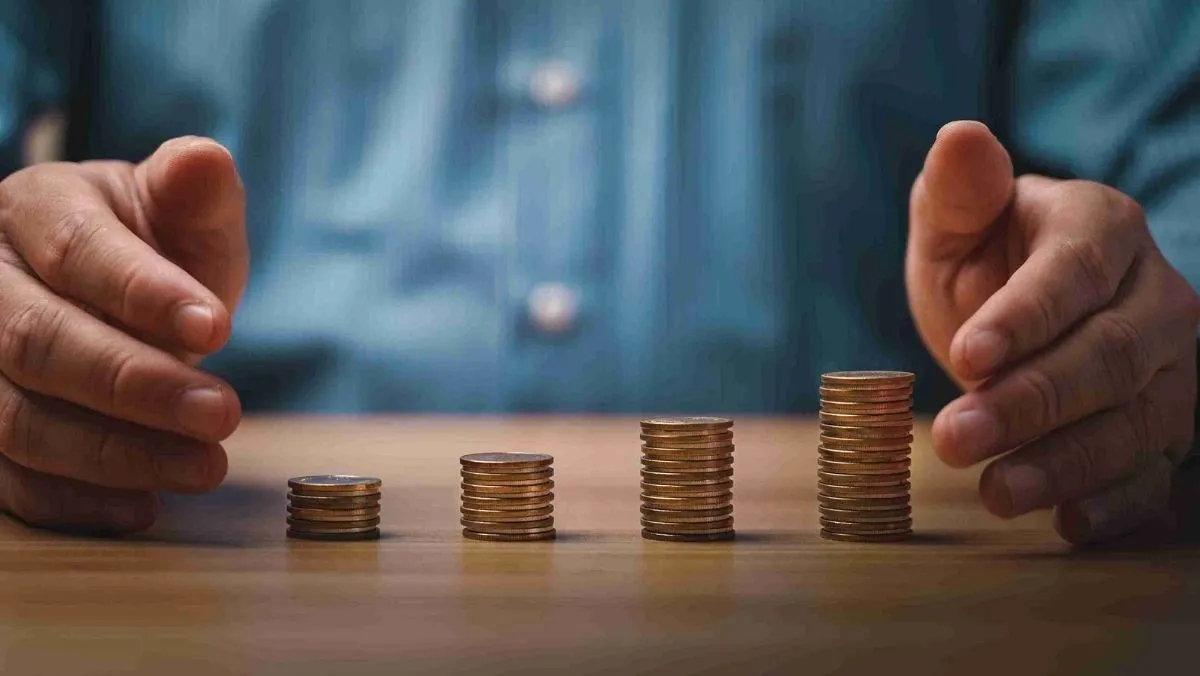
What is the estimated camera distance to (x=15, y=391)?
148cm

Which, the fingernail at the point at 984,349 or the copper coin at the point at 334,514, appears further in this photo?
the copper coin at the point at 334,514

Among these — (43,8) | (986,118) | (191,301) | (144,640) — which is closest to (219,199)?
(191,301)

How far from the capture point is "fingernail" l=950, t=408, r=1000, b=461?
4.28 feet

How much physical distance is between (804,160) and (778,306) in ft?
0.96

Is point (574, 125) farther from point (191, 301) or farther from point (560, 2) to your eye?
point (191, 301)

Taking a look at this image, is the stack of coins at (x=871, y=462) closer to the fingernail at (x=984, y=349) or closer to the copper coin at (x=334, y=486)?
the fingernail at (x=984, y=349)

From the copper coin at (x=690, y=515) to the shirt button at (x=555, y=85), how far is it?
4.71 feet

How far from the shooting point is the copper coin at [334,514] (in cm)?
144

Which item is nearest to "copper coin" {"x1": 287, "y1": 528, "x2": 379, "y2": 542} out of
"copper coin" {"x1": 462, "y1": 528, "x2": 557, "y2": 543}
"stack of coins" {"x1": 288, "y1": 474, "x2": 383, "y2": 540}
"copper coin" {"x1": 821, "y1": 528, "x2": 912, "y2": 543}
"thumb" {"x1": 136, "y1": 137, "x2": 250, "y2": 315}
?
"stack of coins" {"x1": 288, "y1": 474, "x2": 383, "y2": 540}

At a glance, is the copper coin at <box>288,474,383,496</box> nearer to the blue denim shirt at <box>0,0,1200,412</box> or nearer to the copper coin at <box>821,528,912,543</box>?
the copper coin at <box>821,528,912,543</box>

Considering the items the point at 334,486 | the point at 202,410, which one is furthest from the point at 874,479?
the point at 202,410

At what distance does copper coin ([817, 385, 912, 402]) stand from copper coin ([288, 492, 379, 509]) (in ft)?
1.56

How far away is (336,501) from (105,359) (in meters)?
0.26

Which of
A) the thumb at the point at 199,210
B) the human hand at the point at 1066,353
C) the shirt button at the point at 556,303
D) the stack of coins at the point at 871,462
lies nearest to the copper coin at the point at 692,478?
the stack of coins at the point at 871,462
